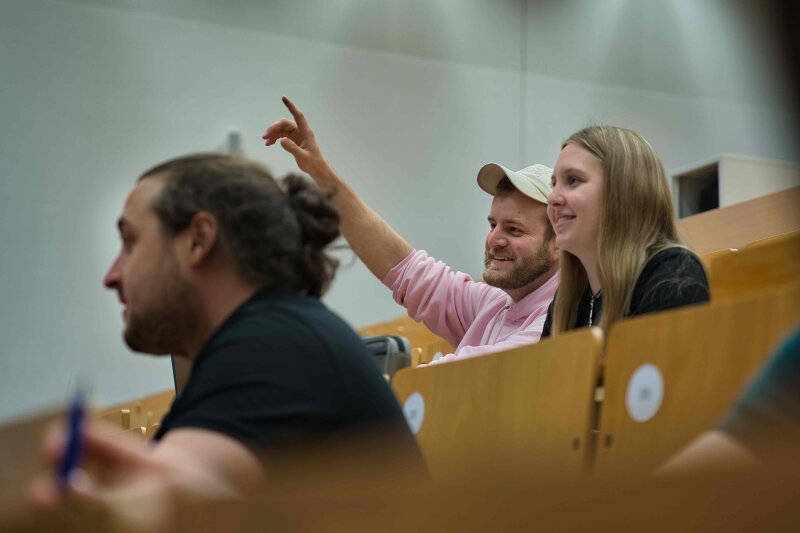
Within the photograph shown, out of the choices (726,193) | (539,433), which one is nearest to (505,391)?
(539,433)

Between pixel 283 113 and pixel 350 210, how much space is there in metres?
2.18

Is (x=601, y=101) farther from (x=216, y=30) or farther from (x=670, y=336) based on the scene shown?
(x=670, y=336)

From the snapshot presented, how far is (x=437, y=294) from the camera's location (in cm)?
190

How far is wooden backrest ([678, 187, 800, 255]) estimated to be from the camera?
2.07 m

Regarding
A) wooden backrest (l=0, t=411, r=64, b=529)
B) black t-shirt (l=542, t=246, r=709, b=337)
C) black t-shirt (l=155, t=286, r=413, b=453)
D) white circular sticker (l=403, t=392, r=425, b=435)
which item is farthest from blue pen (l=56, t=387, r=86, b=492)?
black t-shirt (l=542, t=246, r=709, b=337)

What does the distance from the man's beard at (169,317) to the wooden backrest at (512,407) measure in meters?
0.26

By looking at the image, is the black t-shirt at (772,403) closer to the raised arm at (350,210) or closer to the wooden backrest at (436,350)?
the raised arm at (350,210)

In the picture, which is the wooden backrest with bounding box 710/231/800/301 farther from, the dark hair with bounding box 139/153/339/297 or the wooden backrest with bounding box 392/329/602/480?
the dark hair with bounding box 139/153/339/297

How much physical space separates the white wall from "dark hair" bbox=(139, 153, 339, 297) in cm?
259

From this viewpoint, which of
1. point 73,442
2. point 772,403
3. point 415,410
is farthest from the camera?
point 415,410

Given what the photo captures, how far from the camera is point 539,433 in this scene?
1.04 metres

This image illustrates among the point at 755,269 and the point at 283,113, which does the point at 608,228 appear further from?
the point at 283,113

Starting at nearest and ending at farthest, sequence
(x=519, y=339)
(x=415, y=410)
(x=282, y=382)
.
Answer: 1. (x=282, y=382)
2. (x=415, y=410)
3. (x=519, y=339)

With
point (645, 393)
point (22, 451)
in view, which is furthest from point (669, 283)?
point (22, 451)
